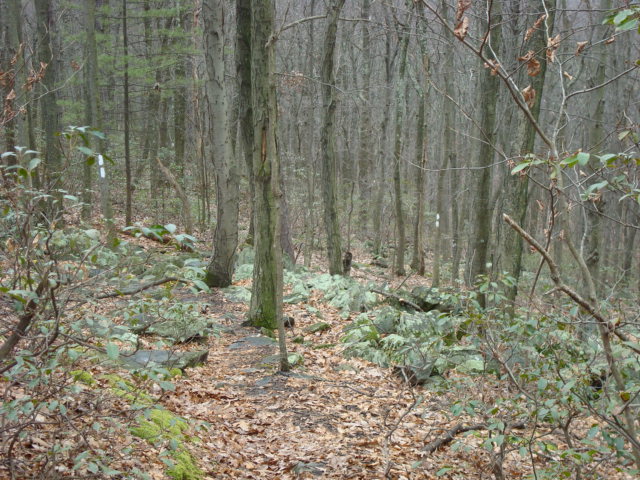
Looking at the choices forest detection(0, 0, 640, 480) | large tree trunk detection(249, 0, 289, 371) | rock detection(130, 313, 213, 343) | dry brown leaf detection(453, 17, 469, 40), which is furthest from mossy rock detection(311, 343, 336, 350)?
dry brown leaf detection(453, 17, 469, 40)

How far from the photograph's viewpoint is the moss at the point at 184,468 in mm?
3658

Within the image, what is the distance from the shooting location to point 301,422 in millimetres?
5395

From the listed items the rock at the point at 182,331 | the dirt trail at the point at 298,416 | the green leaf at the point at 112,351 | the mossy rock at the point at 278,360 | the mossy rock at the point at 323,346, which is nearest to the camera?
the green leaf at the point at 112,351

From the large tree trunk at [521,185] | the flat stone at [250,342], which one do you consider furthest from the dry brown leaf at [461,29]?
the flat stone at [250,342]

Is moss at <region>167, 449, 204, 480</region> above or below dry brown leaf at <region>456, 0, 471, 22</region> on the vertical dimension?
below

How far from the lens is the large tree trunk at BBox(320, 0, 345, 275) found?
1118 cm

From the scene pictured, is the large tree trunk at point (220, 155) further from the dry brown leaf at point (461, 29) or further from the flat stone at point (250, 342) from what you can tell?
the dry brown leaf at point (461, 29)

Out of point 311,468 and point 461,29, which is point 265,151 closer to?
point 311,468

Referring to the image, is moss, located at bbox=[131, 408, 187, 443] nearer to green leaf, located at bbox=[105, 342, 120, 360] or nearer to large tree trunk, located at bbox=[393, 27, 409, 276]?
green leaf, located at bbox=[105, 342, 120, 360]

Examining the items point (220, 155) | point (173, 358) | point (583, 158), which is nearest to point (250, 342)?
point (173, 358)

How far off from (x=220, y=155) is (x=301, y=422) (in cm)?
674

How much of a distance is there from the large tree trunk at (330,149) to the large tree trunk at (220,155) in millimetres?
2067

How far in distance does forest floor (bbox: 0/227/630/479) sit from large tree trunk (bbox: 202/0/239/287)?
3.17m

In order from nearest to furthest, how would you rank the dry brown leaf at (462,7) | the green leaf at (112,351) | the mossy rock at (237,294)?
the green leaf at (112,351)
the dry brown leaf at (462,7)
the mossy rock at (237,294)
